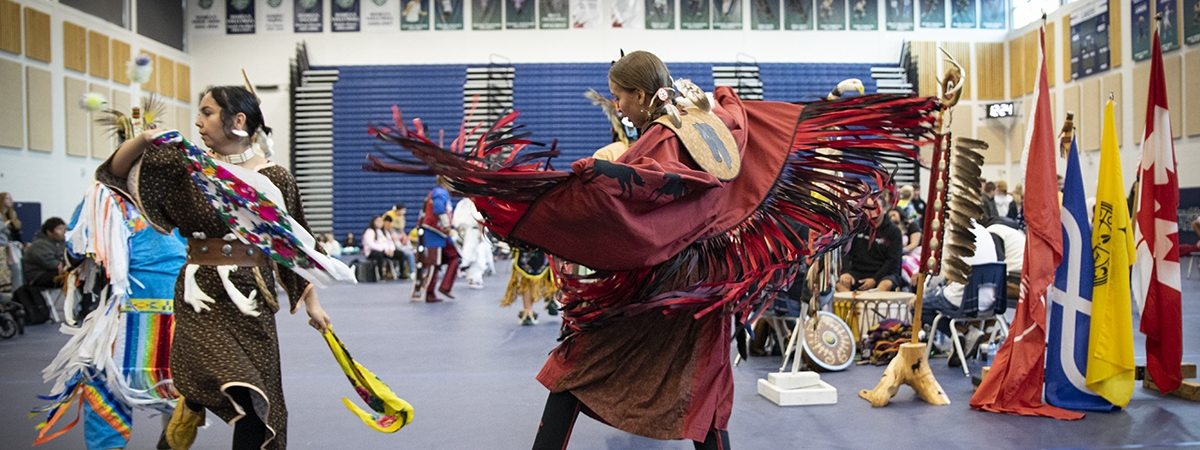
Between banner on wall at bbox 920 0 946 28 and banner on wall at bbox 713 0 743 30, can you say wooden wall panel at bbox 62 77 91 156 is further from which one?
banner on wall at bbox 920 0 946 28

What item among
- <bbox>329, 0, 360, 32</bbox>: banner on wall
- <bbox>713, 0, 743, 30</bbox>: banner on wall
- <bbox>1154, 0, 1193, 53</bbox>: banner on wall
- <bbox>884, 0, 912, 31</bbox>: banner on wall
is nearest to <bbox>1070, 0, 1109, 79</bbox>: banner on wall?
<bbox>1154, 0, 1193, 53</bbox>: banner on wall

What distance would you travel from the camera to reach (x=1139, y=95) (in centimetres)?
1076

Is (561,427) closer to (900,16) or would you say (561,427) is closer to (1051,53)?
(1051,53)

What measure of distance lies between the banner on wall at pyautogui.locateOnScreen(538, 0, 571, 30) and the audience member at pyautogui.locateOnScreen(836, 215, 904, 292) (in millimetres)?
9681

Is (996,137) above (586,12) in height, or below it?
below

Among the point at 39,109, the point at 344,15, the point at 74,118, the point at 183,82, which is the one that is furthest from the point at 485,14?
the point at 39,109

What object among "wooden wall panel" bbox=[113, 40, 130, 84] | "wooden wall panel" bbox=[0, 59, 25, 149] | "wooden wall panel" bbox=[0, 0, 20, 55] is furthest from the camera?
"wooden wall panel" bbox=[113, 40, 130, 84]

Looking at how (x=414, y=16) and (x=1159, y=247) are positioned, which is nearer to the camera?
(x=1159, y=247)

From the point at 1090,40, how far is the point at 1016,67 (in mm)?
2188

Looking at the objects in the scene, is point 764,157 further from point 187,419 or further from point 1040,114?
point 1040,114

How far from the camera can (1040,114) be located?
3457 millimetres

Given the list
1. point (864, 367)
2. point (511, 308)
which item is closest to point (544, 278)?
point (511, 308)

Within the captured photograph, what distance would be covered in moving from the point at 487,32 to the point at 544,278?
8.86m

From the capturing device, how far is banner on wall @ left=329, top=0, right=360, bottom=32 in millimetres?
14297
